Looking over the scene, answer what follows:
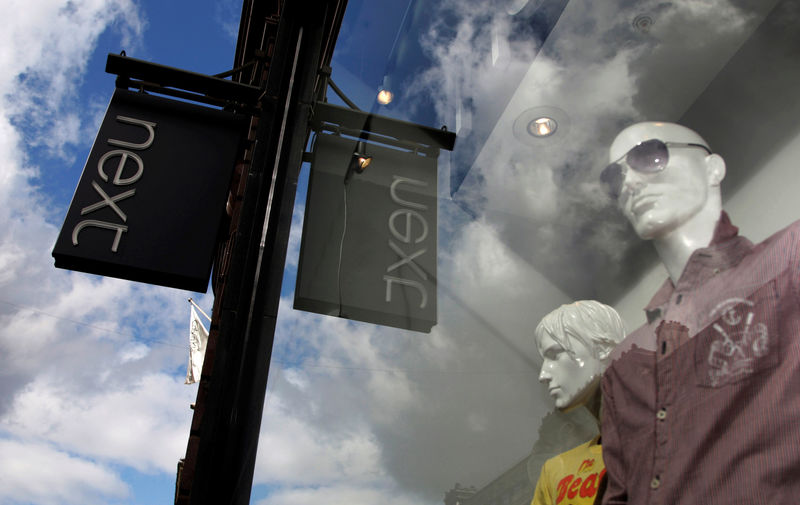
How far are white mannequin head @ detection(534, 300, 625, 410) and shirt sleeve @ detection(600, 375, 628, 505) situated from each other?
3.3 inches

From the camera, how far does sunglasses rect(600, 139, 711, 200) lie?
811mm

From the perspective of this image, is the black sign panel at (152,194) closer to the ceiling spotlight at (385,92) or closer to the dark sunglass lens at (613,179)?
the ceiling spotlight at (385,92)

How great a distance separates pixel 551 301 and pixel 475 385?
0.19 metres

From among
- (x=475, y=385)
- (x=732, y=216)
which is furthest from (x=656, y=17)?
(x=475, y=385)

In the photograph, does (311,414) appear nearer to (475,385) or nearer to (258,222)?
(475,385)

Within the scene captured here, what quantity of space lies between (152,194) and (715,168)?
2.86 metres

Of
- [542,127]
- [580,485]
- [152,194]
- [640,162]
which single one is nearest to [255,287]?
[152,194]

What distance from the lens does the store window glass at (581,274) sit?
668 millimetres

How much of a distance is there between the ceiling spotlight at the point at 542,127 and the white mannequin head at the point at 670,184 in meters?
0.09

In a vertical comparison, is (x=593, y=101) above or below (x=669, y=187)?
above

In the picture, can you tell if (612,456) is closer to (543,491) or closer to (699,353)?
(699,353)

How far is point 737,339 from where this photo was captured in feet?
2.12

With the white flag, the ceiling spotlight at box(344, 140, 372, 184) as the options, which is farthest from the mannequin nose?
the white flag

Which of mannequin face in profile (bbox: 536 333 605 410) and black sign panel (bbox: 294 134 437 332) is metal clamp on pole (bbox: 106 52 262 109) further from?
mannequin face in profile (bbox: 536 333 605 410)
